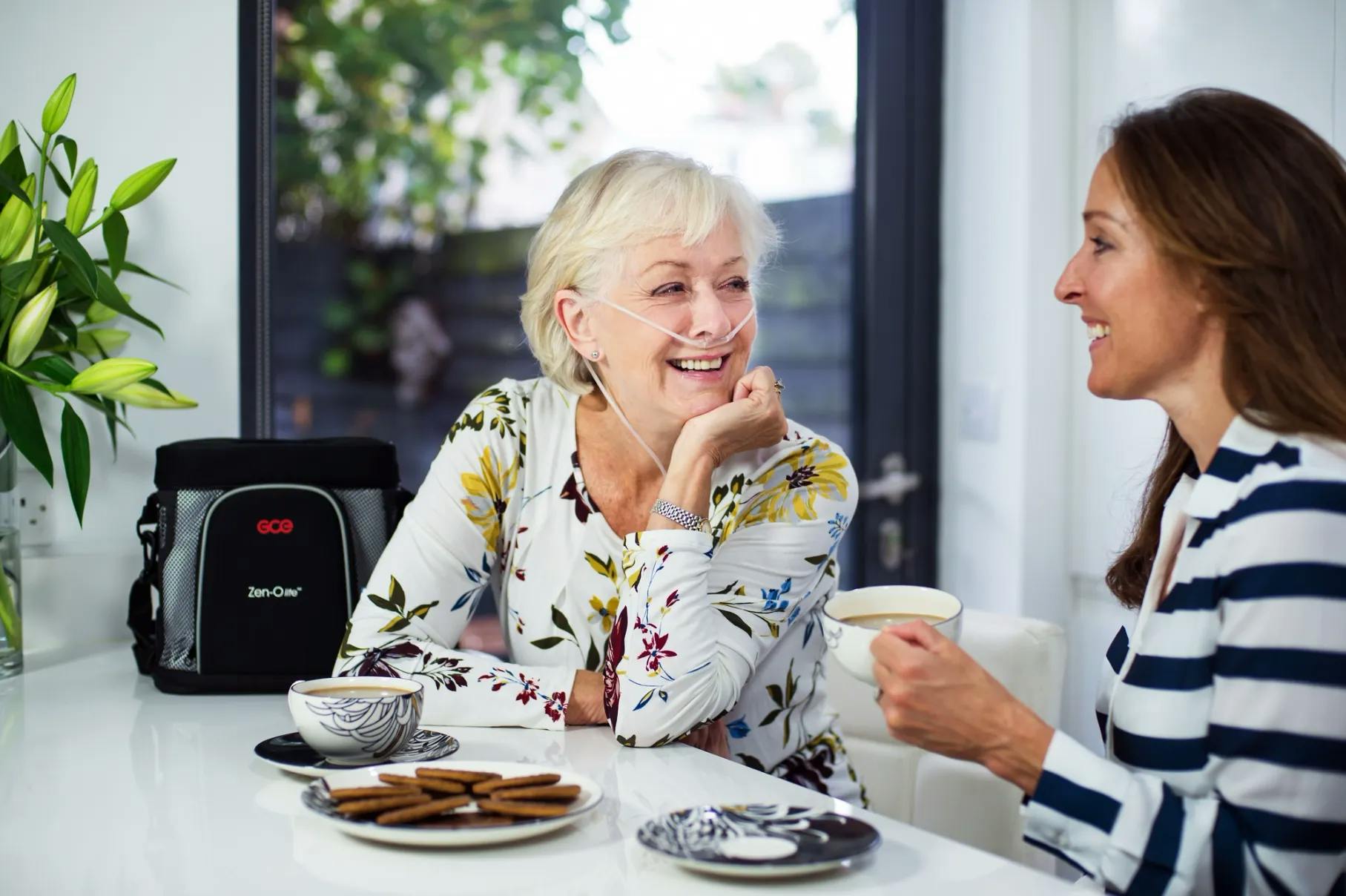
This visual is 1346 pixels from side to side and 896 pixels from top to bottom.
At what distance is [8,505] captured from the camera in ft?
5.83

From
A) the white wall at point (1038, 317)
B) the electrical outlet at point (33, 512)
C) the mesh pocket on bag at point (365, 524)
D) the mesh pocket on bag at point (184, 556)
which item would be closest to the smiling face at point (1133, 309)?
the mesh pocket on bag at point (365, 524)

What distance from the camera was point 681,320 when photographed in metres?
1.62

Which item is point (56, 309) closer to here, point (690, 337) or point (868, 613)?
point (690, 337)

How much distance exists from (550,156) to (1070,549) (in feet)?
4.55

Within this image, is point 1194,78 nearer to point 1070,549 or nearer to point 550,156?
point 1070,549

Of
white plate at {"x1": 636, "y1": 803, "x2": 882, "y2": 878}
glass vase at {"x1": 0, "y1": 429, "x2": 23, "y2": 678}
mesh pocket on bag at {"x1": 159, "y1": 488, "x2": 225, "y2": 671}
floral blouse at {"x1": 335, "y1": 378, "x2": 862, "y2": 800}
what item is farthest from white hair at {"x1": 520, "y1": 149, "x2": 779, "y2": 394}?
white plate at {"x1": 636, "y1": 803, "x2": 882, "y2": 878}

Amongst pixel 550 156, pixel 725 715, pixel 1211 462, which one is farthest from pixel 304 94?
pixel 1211 462

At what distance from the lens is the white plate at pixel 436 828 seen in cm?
95

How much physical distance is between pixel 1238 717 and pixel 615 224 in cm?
97

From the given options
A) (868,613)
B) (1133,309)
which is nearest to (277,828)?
(868,613)

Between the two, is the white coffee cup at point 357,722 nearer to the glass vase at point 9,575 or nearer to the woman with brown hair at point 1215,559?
the woman with brown hair at point 1215,559

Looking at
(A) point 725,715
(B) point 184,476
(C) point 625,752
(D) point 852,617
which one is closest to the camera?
(D) point 852,617

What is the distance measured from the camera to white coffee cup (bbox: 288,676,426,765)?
3.83 feet

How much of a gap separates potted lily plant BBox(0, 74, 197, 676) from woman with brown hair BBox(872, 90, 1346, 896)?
3.88ft
